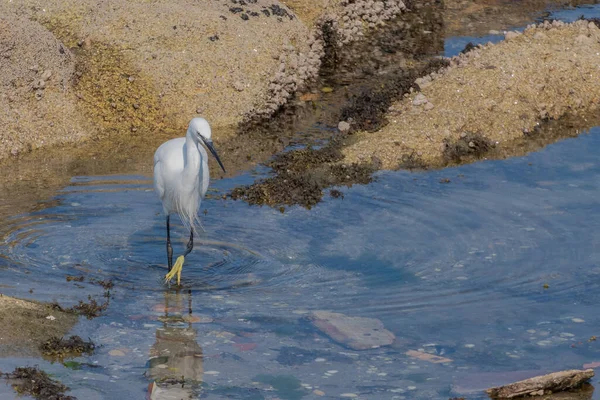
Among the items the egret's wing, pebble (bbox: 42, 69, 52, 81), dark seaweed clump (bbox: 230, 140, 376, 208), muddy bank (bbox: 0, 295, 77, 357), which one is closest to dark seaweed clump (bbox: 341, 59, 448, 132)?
dark seaweed clump (bbox: 230, 140, 376, 208)

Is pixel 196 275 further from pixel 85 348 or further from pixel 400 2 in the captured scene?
pixel 400 2

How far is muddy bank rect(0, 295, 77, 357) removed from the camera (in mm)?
7832

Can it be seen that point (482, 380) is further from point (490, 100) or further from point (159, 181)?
point (490, 100)

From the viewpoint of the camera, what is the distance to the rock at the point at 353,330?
832 centimetres

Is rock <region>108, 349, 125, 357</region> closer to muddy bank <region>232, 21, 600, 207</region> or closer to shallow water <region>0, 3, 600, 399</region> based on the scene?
shallow water <region>0, 3, 600, 399</region>

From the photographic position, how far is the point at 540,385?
286 inches

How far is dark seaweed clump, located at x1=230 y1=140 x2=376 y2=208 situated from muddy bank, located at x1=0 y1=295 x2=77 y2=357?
3.71 metres

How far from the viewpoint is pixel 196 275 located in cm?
1001

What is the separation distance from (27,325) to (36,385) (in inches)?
44.3

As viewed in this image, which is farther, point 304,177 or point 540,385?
point 304,177

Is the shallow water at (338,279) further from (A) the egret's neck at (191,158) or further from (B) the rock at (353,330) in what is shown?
(A) the egret's neck at (191,158)

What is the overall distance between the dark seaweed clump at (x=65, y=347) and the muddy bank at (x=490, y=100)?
5.71 meters

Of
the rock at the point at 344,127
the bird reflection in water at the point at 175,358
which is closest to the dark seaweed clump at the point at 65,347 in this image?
the bird reflection in water at the point at 175,358

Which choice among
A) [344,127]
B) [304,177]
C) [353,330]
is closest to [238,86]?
[344,127]
